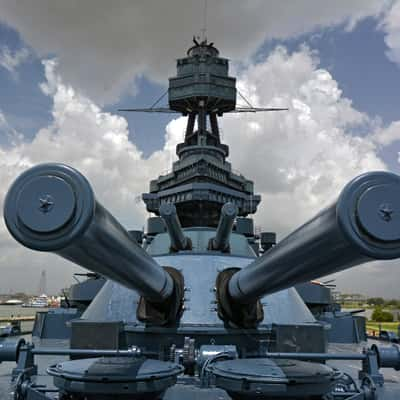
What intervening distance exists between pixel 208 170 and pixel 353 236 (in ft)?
72.8

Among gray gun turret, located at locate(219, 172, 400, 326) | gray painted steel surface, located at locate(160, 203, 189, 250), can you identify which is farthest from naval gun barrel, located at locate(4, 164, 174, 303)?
gray painted steel surface, located at locate(160, 203, 189, 250)

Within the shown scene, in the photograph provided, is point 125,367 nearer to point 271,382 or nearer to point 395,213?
point 271,382

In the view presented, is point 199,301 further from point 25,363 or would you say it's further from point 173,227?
point 25,363

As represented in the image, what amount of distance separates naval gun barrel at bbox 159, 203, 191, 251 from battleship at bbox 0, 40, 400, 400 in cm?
2

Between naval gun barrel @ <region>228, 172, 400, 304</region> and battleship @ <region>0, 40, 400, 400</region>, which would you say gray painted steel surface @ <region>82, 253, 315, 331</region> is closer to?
battleship @ <region>0, 40, 400, 400</region>

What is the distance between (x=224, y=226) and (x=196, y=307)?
34.3 inches

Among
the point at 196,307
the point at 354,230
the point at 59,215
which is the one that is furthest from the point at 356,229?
the point at 196,307

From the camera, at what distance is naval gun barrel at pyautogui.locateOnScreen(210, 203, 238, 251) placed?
4152mm

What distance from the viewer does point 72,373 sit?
218 cm

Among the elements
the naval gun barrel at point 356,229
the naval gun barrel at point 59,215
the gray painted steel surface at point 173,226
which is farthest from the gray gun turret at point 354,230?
the gray painted steel surface at point 173,226

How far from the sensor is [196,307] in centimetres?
415

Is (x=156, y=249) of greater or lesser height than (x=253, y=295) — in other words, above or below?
above

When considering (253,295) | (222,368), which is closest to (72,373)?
(222,368)

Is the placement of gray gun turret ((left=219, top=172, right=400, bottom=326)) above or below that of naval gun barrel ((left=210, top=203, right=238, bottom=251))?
below
